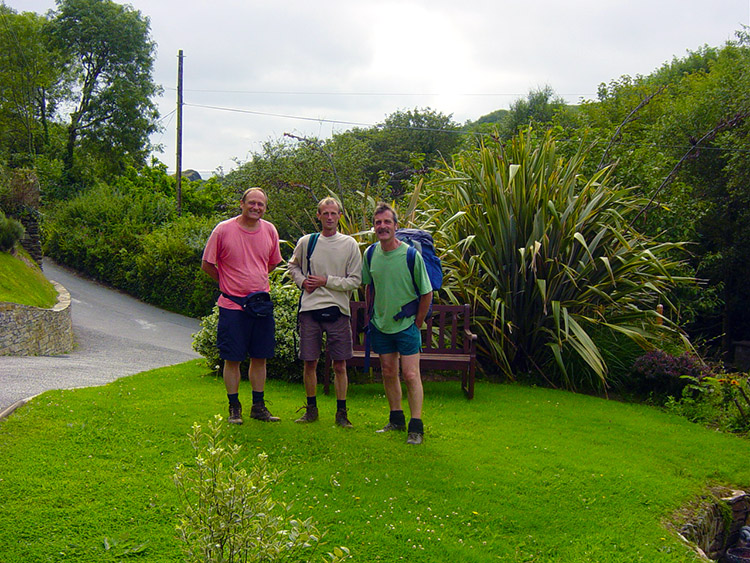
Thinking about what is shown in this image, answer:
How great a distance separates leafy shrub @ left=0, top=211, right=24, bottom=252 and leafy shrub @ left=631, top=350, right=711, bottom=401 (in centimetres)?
1500

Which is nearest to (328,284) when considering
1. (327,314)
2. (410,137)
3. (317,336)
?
(327,314)

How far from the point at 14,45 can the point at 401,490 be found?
41.8 m

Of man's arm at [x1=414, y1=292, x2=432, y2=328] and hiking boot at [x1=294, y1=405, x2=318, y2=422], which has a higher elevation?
man's arm at [x1=414, y1=292, x2=432, y2=328]

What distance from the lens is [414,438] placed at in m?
5.49

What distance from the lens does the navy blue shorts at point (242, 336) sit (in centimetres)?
541

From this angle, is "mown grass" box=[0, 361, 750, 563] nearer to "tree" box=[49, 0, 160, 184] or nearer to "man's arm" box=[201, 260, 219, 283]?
"man's arm" box=[201, 260, 219, 283]

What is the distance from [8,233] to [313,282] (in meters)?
14.4

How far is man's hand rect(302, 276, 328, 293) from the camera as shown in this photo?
5.53 m

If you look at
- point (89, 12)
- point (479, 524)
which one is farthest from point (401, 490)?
point (89, 12)

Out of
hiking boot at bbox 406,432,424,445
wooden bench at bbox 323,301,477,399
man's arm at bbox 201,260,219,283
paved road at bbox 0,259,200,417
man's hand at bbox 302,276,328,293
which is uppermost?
man's arm at bbox 201,260,219,283

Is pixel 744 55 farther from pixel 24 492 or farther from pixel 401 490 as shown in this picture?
pixel 24 492

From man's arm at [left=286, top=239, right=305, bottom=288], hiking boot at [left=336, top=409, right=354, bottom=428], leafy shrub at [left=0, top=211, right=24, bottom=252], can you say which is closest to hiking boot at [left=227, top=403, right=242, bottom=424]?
hiking boot at [left=336, top=409, right=354, bottom=428]

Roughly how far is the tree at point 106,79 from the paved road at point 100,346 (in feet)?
45.2

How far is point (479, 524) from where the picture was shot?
416 cm
